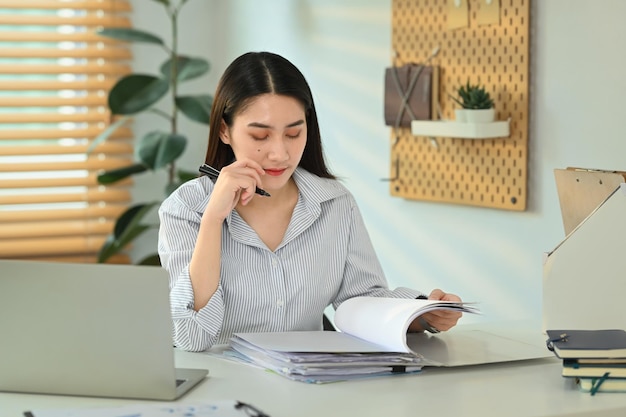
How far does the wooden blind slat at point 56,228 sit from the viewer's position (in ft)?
13.4

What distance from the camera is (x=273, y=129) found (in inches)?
79.0

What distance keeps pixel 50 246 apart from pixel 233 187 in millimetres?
2371

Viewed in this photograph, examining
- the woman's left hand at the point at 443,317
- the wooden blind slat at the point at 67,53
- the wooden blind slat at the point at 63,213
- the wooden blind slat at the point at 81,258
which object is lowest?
the wooden blind slat at the point at 81,258

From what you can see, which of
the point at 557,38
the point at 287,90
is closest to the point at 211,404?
the point at 287,90

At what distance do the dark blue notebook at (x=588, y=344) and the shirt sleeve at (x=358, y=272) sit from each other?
493mm

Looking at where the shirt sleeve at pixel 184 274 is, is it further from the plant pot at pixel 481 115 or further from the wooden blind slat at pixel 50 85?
the wooden blind slat at pixel 50 85

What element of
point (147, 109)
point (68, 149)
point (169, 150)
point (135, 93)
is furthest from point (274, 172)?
point (68, 149)

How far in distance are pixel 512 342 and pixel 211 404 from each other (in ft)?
2.22

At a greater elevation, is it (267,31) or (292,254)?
(267,31)

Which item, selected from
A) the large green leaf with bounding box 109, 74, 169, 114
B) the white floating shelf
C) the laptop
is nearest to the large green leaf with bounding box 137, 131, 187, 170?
the large green leaf with bounding box 109, 74, 169, 114

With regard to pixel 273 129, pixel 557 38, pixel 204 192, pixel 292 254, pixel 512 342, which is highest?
pixel 557 38

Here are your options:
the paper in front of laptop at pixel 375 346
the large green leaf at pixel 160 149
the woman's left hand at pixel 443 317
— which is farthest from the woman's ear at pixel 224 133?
the large green leaf at pixel 160 149

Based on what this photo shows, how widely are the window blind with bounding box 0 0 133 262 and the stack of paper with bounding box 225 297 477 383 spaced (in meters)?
2.44

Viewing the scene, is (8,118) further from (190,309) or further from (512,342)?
(512,342)
